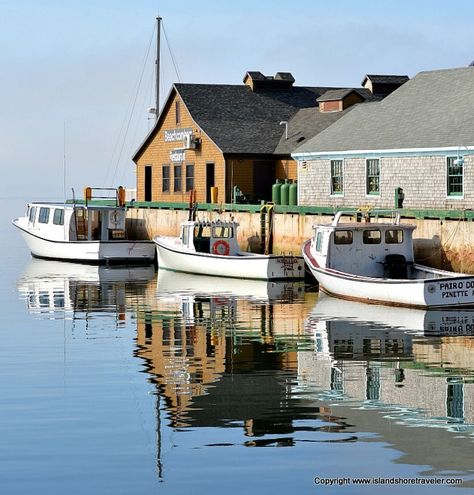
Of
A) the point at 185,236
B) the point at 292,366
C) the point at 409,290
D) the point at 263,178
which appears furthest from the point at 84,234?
the point at 292,366

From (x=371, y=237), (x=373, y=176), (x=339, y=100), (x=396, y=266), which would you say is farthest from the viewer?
(x=339, y=100)

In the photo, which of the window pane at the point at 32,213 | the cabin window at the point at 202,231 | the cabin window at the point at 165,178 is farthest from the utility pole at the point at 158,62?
the cabin window at the point at 202,231

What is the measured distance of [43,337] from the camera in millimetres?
28891

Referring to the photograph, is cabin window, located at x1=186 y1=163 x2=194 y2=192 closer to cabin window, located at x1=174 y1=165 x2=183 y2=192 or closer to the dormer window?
cabin window, located at x1=174 y1=165 x2=183 y2=192

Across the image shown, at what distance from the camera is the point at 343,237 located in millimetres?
36594

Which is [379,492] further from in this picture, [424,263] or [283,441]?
[424,263]

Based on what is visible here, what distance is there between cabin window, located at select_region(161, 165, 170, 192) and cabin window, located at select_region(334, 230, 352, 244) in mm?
25838

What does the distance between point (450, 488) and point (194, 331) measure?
15867 millimetres

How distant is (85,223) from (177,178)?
734 centimetres

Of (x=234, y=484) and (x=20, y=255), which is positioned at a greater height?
(x=20, y=255)

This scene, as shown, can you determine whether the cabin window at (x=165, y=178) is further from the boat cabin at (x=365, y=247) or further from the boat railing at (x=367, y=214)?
the boat cabin at (x=365, y=247)

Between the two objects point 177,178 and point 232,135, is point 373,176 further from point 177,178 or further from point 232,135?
point 177,178

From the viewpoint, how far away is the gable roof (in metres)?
57.4

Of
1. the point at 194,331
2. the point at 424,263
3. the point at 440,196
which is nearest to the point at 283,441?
the point at 194,331
